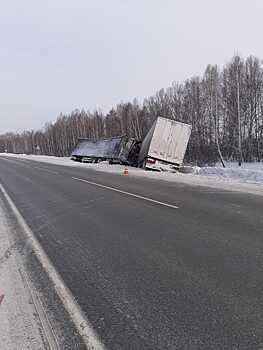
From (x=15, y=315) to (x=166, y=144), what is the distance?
20040mm

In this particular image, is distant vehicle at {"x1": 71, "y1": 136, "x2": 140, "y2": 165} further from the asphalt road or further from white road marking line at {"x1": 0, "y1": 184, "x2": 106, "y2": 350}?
white road marking line at {"x1": 0, "y1": 184, "x2": 106, "y2": 350}

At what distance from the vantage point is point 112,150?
33000 mm

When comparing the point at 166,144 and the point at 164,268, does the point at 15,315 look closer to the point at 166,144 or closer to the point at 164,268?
the point at 164,268

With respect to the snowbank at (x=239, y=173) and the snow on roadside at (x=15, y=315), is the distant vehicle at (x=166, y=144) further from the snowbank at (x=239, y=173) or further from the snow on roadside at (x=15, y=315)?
the snow on roadside at (x=15, y=315)

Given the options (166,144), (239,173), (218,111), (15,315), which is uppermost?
(218,111)

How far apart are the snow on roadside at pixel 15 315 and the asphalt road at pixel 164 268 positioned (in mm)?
537

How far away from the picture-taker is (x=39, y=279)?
4711 millimetres

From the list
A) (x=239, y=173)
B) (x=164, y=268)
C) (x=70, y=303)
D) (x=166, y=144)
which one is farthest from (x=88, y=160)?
(x=70, y=303)

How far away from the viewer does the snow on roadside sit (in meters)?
3.15

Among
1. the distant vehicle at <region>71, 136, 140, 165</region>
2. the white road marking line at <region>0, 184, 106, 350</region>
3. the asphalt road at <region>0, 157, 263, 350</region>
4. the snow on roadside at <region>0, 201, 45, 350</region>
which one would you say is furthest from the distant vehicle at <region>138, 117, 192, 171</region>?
the snow on roadside at <region>0, 201, 45, 350</region>

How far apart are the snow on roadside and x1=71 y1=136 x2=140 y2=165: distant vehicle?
2566 cm

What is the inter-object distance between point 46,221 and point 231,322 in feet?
19.7

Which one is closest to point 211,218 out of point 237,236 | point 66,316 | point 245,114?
point 237,236

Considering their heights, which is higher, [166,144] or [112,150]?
[166,144]
